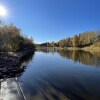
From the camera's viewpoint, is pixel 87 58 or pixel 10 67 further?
pixel 87 58

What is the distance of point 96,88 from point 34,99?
6.47m

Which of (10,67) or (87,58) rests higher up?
(10,67)

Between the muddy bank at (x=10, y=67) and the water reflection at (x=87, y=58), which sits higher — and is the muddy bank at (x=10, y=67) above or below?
above

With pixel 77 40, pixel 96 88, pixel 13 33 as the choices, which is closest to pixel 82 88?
pixel 96 88

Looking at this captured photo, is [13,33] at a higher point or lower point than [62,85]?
higher

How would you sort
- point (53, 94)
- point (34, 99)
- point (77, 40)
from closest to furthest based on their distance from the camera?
point (34, 99) < point (53, 94) < point (77, 40)

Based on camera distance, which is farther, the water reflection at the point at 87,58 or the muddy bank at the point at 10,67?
the water reflection at the point at 87,58

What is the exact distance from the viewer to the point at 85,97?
1290cm

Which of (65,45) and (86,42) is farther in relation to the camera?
(65,45)

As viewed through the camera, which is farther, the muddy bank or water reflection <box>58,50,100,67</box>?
water reflection <box>58,50,100,67</box>

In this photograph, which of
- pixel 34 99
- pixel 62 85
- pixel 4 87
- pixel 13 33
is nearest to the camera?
pixel 34 99

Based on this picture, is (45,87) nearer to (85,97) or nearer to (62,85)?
(62,85)

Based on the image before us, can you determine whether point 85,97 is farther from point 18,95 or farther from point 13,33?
point 13,33

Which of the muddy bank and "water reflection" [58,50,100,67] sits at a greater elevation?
the muddy bank
